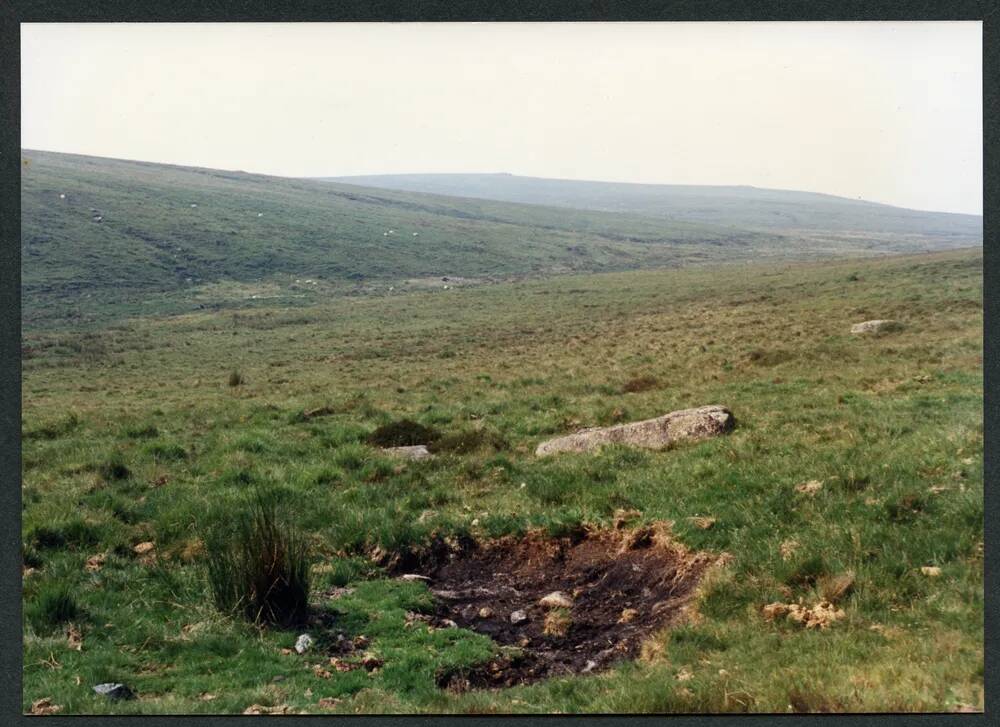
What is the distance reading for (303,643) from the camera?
7426mm

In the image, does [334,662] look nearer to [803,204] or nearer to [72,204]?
[72,204]

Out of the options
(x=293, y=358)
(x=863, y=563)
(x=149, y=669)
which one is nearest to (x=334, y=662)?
(x=149, y=669)

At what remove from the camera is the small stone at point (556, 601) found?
8.23m

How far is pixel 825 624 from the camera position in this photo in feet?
21.6

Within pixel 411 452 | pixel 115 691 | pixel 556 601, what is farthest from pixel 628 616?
pixel 411 452

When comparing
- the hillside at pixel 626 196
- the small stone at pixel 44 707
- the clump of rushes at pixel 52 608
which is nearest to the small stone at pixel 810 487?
the small stone at pixel 44 707

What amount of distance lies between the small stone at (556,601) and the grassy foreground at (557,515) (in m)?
1.05

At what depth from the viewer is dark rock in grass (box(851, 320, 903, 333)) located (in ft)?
66.2

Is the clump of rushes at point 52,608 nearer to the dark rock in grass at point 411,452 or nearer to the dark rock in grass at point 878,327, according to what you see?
the dark rock in grass at point 411,452

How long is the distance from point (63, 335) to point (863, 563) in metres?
36.8

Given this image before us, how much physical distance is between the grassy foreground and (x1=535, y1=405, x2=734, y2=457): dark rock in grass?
15.0 inches

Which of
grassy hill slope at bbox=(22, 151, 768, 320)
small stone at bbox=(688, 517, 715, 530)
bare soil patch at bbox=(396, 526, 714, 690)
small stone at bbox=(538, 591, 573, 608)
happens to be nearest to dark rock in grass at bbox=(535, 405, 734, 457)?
bare soil patch at bbox=(396, 526, 714, 690)

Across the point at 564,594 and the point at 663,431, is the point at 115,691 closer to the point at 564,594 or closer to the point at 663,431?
the point at 564,594

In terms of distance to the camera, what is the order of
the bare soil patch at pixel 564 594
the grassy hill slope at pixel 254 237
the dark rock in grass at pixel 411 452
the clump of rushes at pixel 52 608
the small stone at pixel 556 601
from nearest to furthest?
the bare soil patch at pixel 564 594 < the clump of rushes at pixel 52 608 < the small stone at pixel 556 601 < the dark rock in grass at pixel 411 452 < the grassy hill slope at pixel 254 237
